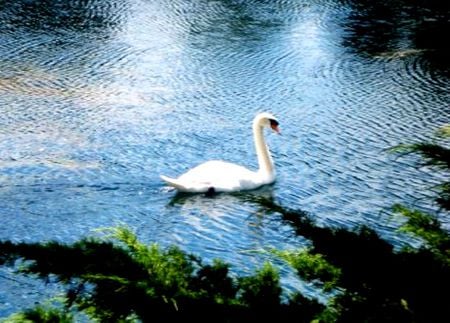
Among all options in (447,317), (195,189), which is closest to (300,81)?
(195,189)

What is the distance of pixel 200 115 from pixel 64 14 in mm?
8093

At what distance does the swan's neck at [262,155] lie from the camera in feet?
28.3

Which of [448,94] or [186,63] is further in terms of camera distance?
[186,63]

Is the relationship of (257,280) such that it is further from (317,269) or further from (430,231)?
(430,231)

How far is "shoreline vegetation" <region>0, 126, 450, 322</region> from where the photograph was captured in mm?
2041

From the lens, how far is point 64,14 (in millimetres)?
17844

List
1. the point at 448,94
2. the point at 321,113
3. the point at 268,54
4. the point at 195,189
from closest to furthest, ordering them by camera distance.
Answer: the point at 195,189, the point at 321,113, the point at 448,94, the point at 268,54

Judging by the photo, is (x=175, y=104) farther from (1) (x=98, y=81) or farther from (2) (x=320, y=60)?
(2) (x=320, y=60)

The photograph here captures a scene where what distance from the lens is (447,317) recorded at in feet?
6.60

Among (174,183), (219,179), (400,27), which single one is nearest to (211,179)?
(219,179)

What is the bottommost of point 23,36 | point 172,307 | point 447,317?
point 23,36

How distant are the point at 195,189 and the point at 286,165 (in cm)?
152

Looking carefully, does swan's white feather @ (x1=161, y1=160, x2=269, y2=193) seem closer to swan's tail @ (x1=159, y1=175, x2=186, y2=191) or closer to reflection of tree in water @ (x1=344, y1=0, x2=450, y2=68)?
swan's tail @ (x1=159, y1=175, x2=186, y2=191)

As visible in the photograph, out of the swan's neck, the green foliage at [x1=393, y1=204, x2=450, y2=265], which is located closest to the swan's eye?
the swan's neck
